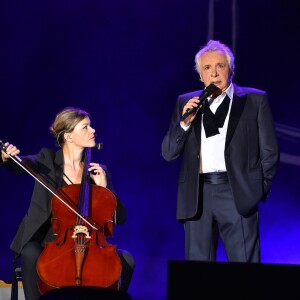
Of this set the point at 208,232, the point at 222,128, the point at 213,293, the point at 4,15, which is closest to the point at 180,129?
the point at 222,128

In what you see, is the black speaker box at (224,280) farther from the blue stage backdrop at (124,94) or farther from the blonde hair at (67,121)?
the blue stage backdrop at (124,94)

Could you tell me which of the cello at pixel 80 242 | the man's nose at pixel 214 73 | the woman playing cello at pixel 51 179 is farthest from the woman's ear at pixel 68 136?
the man's nose at pixel 214 73

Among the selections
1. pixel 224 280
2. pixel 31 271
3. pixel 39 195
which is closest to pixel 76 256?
pixel 31 271

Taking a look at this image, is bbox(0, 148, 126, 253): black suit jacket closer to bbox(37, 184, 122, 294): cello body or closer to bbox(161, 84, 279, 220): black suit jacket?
bbox(37, 184, 122, 294): cello body

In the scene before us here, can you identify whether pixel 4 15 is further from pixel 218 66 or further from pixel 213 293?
pixel 213 293

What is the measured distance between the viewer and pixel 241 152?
3.28 meters

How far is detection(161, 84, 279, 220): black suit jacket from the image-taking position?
3.24 metres

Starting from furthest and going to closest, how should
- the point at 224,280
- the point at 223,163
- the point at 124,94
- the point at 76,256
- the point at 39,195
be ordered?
1. the point at 124,94
2. the point at 39,195
3. the point at 223,163
4. the point at 76,256
5. the point at 224,280

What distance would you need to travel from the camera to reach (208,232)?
3.27m

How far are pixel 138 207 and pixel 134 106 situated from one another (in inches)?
28.8

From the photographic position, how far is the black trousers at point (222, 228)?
3.23m

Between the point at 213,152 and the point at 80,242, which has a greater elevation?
the point at 213,152

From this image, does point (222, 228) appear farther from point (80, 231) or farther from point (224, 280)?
point (224, 280)

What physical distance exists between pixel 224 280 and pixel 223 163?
138cm
